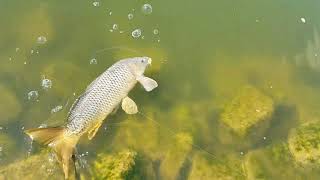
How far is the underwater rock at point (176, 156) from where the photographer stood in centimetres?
436

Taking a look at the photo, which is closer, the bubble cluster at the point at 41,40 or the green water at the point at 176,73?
the green water at the point at 176,73

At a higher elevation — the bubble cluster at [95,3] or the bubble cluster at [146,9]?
the bubble cluster at [95,3]

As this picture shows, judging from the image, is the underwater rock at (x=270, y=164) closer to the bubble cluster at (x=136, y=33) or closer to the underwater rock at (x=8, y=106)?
the bubble cluster at (x=136, y=33)

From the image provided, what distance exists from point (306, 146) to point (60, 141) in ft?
6.80

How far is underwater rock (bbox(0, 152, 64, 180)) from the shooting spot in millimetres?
4172

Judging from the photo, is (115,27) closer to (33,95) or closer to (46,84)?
(46,84)

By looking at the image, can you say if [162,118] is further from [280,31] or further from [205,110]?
[280,31]

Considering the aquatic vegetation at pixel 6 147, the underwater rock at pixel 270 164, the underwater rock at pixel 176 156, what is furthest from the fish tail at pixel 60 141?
the underwater rock at pixel 270 164

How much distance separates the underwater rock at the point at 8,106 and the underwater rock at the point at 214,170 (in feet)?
5.13

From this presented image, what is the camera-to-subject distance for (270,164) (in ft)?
14.8

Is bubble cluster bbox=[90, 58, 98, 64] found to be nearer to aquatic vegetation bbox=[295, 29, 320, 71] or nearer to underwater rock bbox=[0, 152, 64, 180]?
underwater rock bbox=[0, 152, 64, 180]

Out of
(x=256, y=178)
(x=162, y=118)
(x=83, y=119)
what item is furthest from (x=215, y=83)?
(x=83, y=119)

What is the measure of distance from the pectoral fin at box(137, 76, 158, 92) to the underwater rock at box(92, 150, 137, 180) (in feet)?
1.99

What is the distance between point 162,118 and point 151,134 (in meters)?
0.19
